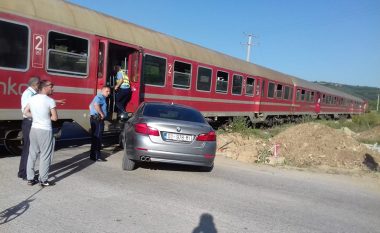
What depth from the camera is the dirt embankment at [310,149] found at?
484 inches

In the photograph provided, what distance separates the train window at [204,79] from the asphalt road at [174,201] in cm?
687

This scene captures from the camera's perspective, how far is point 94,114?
9156mm

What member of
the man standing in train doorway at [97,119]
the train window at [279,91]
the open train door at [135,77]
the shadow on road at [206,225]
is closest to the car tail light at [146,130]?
the man standing in train doorway at [97,119]

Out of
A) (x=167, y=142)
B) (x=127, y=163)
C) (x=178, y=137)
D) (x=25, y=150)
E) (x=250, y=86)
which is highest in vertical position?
(x=250, y=86)

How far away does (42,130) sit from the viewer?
6.39 m

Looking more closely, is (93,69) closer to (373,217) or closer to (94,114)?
(94,114)

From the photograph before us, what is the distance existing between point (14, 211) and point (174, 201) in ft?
7.30

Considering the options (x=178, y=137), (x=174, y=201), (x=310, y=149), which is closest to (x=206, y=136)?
(x=178, y=137)

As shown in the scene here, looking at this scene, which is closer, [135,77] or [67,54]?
[67,54]

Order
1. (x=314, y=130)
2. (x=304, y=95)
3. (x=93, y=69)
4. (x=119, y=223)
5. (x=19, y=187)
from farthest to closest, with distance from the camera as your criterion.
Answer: (x=304, y=95)
(x=314, y=130)
(x=93, y=69)
(x=19, y=187)
(x=119, y=223)

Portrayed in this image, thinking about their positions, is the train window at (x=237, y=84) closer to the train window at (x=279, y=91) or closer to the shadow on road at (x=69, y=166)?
the train window at (x=279, y=91)

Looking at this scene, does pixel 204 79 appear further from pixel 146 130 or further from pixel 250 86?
pixel 146 130

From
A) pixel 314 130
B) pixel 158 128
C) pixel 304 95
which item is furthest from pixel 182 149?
pixel 304 95

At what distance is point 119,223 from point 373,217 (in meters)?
4.10
